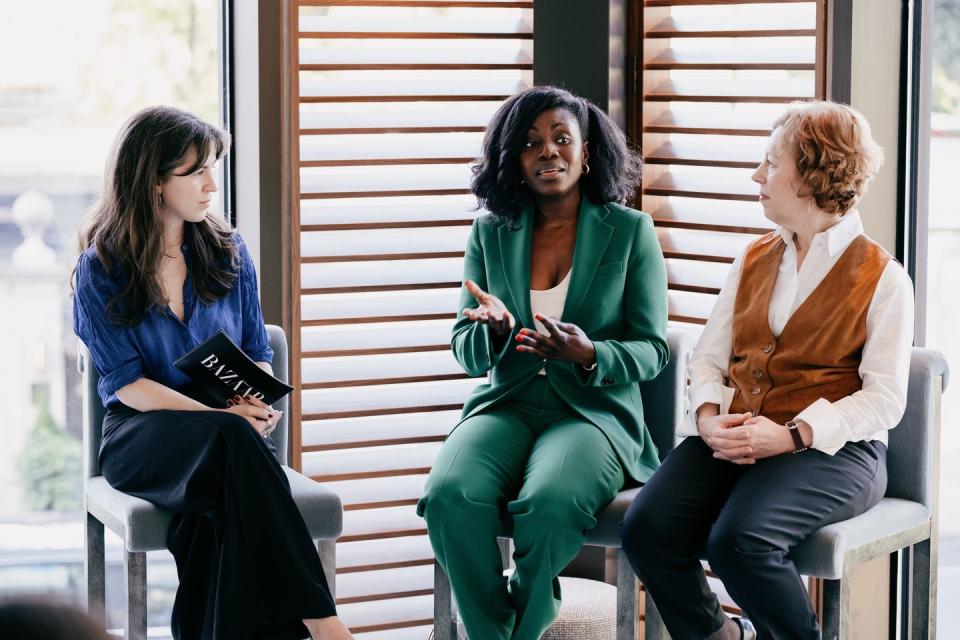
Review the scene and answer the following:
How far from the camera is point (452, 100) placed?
3.26 metres

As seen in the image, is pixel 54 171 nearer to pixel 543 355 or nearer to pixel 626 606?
pixel 543 355

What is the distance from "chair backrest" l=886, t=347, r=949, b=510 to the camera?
8.63 feet

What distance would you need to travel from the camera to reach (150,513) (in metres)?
2.55

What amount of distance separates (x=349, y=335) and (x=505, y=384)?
621mm

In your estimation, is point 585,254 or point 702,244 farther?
point 702,244

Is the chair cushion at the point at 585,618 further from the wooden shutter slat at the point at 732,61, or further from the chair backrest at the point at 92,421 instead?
the wooden shutter slat at the point at 732,61

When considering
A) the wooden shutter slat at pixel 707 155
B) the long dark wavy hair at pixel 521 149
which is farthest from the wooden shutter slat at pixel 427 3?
the wooden shutter slat at pixel 707 155

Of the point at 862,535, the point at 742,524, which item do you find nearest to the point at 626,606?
the point at 742,524

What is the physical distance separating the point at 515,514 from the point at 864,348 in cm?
82

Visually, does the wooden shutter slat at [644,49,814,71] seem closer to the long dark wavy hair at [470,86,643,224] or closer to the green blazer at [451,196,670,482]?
the long dark wavy hair at [470,86,643,224]

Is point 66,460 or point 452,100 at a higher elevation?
point 452,100

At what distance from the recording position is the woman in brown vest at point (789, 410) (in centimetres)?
240

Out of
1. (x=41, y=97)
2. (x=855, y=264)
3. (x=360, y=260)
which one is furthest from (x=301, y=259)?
(x=855, y=264)

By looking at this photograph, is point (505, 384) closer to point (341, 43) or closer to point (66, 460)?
point (341, 43)
